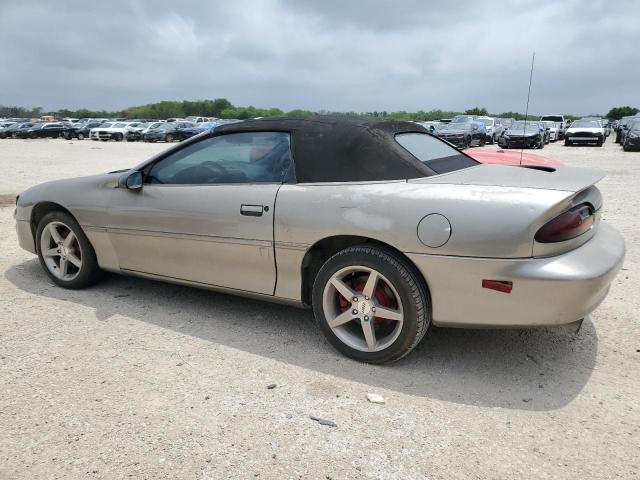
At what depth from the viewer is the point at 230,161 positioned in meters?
3.60

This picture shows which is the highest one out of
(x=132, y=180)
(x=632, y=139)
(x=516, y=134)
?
(x=132, y=180)

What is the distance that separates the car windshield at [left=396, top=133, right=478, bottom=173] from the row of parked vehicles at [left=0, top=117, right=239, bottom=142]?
26504 mm

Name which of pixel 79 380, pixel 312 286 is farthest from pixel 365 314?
pixel 79 380

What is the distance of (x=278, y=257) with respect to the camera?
10.5 feet

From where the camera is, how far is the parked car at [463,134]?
24.3m

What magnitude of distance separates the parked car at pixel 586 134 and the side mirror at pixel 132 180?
27105mm

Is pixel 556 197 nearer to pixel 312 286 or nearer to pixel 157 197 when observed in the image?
pixel 312 286

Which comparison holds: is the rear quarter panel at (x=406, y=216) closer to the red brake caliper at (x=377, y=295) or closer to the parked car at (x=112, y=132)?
the red brake caliper at (x=377, y=295)

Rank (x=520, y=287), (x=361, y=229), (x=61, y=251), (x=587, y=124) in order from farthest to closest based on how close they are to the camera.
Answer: (x=587, y=124) < (x=61, y=251) < (x=361, y=229) < (x=520, y=287)

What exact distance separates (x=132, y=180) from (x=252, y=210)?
115 centimetres

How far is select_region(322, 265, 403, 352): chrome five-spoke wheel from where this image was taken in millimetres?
2934

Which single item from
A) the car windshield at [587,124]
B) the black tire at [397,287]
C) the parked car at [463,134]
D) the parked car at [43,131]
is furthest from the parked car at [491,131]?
the parked car at [43,131]

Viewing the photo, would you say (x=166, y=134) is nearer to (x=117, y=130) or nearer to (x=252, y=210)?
(x=117, y=130)

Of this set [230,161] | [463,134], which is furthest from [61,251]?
[463,134]
